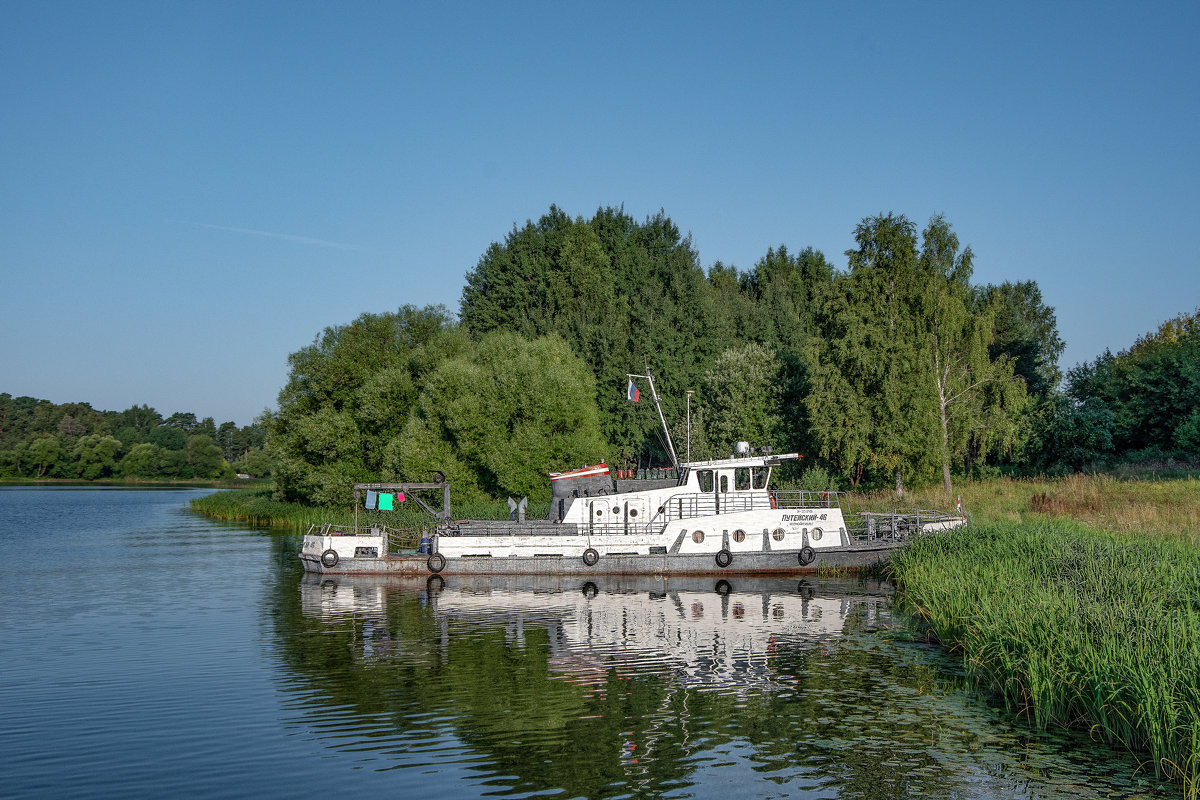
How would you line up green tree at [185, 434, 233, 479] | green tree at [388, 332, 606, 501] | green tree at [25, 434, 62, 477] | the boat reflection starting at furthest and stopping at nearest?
1. green tree at [185, 434, 233, 479]
2. green tree at [25, 434, 62, 477]
3. green tree at [388, 332, 606, 501]
4. the boat reflection

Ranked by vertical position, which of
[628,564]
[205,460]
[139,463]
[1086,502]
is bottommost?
[628,564]

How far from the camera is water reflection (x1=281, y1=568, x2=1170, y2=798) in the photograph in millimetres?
11641

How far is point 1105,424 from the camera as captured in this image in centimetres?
5584

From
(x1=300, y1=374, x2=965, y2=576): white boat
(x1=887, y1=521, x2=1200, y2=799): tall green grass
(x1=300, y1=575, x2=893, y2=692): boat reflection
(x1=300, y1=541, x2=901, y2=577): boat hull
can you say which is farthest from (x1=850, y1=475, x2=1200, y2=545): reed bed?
(x1=300, y1=575, x2=893, y2=692): boat reflection

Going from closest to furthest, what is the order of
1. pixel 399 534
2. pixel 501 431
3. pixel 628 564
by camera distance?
pixel 628 564
pixel 399 534
pixel 501 431

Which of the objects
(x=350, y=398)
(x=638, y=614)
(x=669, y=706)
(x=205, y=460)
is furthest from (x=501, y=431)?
(x=205, y=460)

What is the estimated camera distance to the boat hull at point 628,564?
31766 millimetres

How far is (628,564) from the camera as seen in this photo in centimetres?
3238

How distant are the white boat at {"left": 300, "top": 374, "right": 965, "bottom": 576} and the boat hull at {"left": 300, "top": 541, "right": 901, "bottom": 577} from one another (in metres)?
0.04

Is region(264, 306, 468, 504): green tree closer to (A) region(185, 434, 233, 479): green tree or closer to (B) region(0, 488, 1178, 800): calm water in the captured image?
(B) region(0, 488, 1178, 800): calm water

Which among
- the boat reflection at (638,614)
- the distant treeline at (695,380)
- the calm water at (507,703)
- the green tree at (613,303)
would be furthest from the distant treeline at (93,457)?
the calm water at (507,703)

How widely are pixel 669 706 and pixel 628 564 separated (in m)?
17.1

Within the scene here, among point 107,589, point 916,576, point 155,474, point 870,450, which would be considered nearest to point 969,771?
point 916,576

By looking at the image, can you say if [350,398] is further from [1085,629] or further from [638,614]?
[1085,629]
